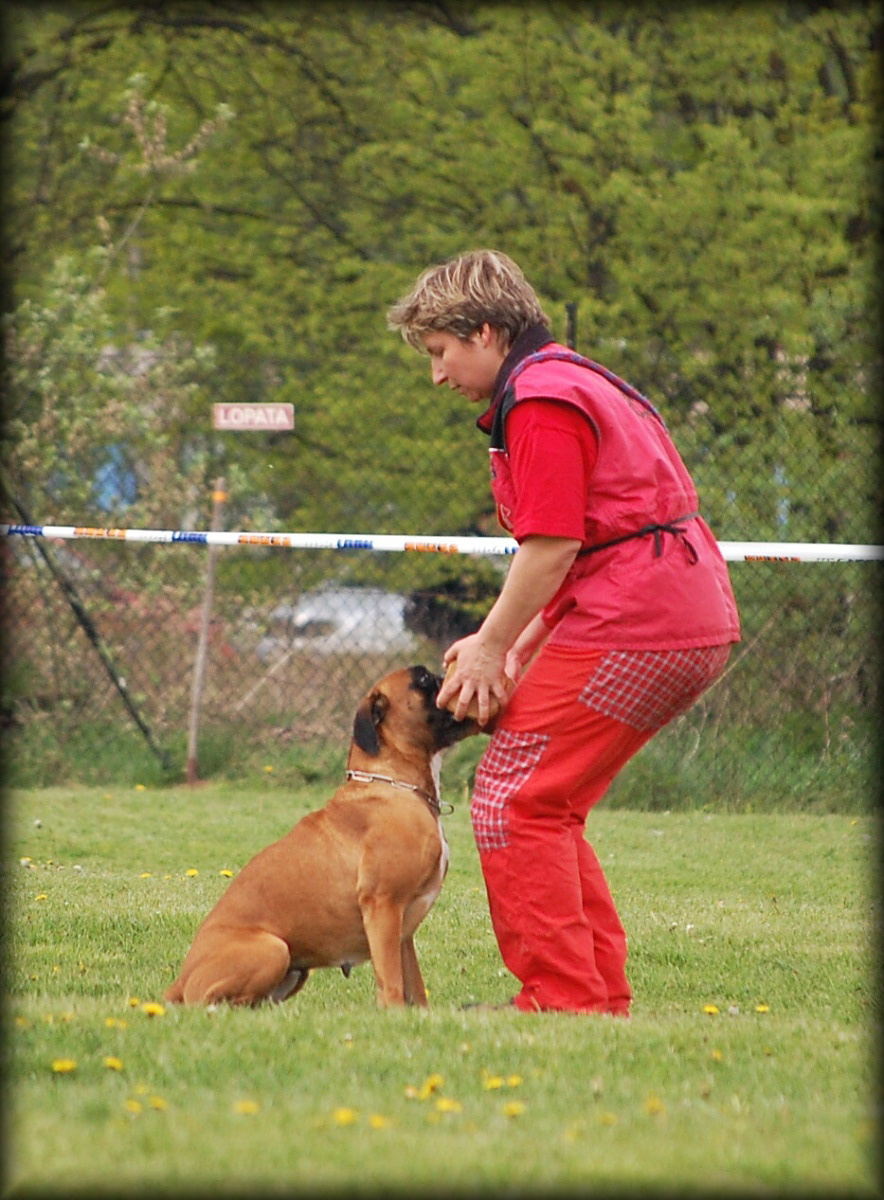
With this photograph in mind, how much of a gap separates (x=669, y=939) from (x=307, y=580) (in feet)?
17.1

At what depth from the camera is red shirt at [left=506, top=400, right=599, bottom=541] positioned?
396cm

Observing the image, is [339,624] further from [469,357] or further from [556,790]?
[556,790]

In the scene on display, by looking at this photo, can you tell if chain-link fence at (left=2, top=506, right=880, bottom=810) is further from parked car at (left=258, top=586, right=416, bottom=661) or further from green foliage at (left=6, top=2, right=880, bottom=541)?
green foliage at (left=6, top=2, right=880, bottom=541)

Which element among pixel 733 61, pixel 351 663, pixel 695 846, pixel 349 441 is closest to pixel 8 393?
pixel 349 441

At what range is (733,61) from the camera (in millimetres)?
14516

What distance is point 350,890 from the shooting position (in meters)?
4.39

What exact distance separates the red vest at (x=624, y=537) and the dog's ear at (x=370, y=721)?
2.52ft

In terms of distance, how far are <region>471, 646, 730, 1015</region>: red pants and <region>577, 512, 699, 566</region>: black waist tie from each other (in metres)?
0.28

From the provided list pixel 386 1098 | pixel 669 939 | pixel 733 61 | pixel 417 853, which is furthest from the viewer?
pixel 733 61

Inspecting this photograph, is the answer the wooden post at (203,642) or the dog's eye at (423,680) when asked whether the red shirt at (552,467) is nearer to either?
the dog's eye at (423,680)

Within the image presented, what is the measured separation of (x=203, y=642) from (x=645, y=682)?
626cm

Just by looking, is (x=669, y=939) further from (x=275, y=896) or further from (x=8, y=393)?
(x=8, y=393)

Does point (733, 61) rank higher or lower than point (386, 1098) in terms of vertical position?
higher

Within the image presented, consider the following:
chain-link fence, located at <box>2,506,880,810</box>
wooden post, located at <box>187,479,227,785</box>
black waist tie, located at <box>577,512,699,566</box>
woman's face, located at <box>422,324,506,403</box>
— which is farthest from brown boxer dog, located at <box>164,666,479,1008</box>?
wooden post, located at <box>187,479,227,785</box>
